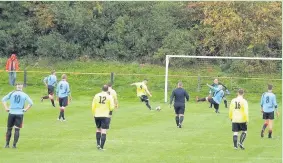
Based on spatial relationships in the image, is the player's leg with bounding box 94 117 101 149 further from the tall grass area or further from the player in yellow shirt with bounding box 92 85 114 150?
the tall grass area

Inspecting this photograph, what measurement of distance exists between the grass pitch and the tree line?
16.8 m

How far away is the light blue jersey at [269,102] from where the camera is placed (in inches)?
1208

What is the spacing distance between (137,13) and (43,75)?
1081cm

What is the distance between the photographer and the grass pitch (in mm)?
25250

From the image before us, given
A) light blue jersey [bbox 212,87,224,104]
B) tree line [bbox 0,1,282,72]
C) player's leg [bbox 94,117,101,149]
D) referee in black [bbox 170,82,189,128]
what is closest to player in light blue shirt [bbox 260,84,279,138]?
referee in black [bbox 170,82,189,128]

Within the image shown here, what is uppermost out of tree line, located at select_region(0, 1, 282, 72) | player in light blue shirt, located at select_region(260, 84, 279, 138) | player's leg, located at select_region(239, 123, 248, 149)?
tree line, located at select_region(0, 1, 282, 72)

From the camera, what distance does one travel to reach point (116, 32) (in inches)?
2413

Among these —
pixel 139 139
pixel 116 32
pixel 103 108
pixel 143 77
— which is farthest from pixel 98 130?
pixel 116 32

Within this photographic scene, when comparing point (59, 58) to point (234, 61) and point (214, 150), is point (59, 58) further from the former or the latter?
point (214, 150)

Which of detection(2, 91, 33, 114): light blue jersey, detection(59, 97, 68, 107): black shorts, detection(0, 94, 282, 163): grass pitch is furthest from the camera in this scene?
detection(59, 97, 68, 107): black shorts

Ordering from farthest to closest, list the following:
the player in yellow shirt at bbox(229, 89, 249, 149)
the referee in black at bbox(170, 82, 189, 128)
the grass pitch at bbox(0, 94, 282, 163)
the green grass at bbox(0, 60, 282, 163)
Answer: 1. the referee in black at bbox(170, 82, 189, 128)
2. the player in yellow shirt at bbox(229, 89, 249, 149)
3. the green grass at bbox(0, 60, 282, 163)
4. the grass pitch at bbox(0, 94, 282, 163)

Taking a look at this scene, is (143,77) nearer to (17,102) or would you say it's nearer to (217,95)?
(217,95)

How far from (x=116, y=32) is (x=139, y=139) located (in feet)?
104

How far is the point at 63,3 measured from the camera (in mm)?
61688
